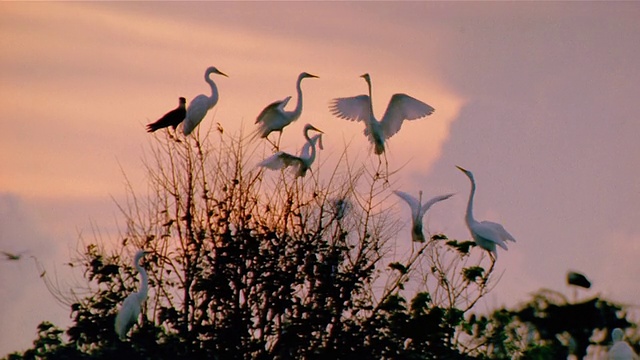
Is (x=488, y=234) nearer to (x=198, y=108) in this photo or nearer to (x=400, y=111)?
(x=400, y=111)

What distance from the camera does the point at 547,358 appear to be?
1126 cm

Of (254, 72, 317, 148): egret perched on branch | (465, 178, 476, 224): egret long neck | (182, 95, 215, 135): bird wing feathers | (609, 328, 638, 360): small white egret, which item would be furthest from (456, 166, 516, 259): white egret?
(182, 95, 215, 135): bird wing feathers

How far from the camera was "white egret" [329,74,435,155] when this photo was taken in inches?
605

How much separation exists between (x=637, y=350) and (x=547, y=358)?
217 cm

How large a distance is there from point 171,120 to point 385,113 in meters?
2.37

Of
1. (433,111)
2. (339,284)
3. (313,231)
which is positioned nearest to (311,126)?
(433,111)

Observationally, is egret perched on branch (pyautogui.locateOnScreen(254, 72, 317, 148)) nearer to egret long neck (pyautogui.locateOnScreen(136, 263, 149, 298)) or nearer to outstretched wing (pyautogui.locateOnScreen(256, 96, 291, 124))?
outstretched wing (pyautogui.locateOnScreen(256, 96, 291, 124))

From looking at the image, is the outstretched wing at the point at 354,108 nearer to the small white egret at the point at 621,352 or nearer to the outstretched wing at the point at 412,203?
the outstretched wing at the point at 412,203

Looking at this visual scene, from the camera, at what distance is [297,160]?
14305 millimetres

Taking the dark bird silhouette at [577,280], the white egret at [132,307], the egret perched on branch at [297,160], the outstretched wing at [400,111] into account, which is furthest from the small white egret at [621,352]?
the white egret at [132,307]

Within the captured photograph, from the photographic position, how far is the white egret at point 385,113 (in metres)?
15.4

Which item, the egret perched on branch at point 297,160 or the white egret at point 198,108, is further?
the white egret at point 198,108

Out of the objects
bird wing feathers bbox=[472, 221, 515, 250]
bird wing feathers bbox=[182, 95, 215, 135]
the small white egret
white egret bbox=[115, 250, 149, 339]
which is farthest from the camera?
bird wing feathers bbox=[182, 95, 215, 135]

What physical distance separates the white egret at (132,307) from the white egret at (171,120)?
1908 millimetres
